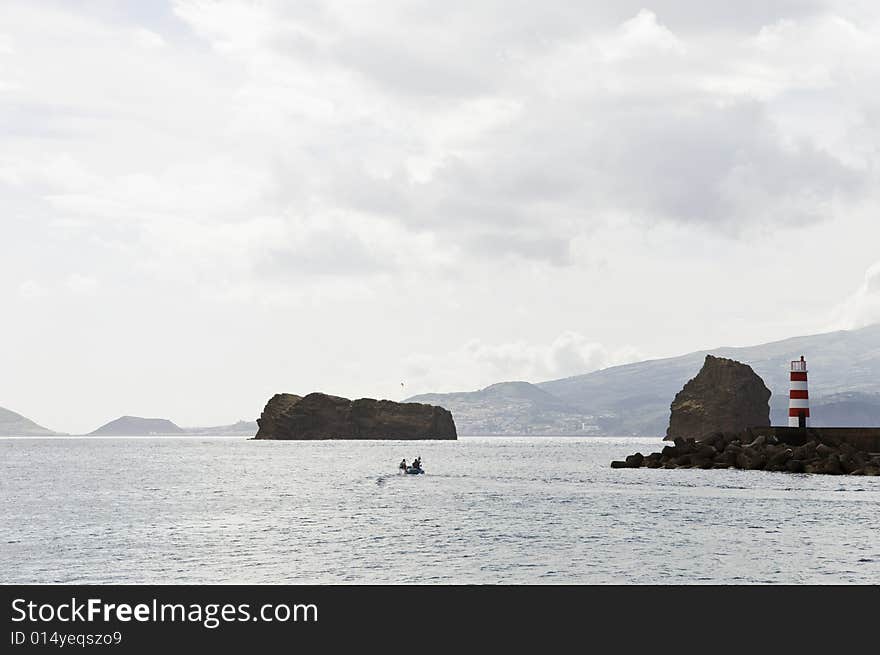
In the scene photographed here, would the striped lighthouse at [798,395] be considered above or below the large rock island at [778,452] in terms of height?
above

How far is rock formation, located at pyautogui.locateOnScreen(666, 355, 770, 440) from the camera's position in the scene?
607 ft

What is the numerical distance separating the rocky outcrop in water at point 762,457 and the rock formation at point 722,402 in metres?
57.0

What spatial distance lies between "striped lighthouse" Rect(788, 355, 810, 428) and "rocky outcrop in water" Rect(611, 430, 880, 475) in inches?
108

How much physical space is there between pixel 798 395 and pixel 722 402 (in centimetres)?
7751

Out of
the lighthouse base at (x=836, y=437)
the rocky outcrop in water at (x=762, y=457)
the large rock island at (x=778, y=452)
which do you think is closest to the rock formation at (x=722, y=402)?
the large rock island at (x=778, y=452)

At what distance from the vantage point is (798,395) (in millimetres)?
110875

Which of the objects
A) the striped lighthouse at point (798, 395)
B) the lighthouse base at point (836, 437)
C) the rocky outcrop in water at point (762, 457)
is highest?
the striped lighthouse at point (798, 395)

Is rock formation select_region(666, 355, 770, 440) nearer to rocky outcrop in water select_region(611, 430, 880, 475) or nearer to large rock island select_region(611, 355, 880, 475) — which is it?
large rock island select_region(611, 355, 880, 475)

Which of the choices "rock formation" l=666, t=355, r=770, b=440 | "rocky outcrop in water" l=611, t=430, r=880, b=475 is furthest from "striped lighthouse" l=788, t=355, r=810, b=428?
"rock formation" l=666, t=355, r=770, b=440

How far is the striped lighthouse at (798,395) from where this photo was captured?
109 m

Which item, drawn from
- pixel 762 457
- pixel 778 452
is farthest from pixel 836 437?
pixel 762 457

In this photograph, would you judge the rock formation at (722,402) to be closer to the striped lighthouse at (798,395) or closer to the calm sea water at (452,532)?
the striped lighthouse at (798,395)

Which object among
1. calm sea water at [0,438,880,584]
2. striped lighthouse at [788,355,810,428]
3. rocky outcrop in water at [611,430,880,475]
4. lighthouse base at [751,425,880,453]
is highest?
striped lighthouse at [788,355,810,428]

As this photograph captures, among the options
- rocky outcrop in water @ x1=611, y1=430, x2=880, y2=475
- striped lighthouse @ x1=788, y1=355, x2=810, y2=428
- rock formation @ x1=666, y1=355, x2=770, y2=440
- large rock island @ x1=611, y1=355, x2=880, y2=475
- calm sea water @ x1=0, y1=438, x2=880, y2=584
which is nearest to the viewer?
calm sea water @ x1=0, y1=438, x2=880, y2=584
